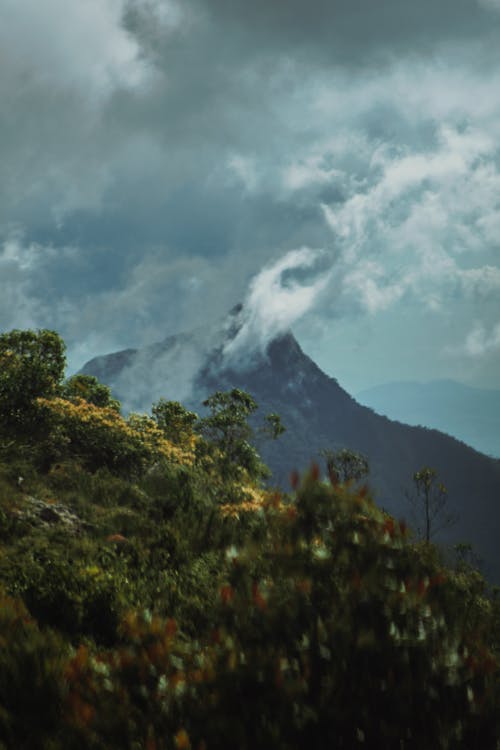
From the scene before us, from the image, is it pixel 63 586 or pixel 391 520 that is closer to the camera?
pixel 391 520

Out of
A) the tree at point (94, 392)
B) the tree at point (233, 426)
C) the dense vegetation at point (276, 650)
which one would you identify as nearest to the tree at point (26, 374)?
the tree at point (94, 392)

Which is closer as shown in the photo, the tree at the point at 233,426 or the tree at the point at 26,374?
the tree at the point at 26,374

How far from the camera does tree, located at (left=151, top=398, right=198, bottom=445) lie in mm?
→ 23469

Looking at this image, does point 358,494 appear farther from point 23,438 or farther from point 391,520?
point 23,438

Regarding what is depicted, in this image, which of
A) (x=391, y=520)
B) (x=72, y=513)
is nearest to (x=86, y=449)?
(x=72, y=513)

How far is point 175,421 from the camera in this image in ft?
85.5

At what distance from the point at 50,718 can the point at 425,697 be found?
2.38 meters

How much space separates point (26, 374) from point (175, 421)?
10201 mm

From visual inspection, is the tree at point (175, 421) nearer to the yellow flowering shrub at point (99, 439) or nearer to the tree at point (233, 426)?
the tree at point (233, 426)

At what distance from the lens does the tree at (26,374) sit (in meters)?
15.9

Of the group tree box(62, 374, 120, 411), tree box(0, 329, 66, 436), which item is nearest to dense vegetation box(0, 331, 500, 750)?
tree box(0, 329, 66, 436)

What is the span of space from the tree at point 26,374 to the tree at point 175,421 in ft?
15.6

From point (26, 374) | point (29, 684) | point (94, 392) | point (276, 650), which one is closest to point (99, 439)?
point (26, 374)

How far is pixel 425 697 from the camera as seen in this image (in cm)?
304
